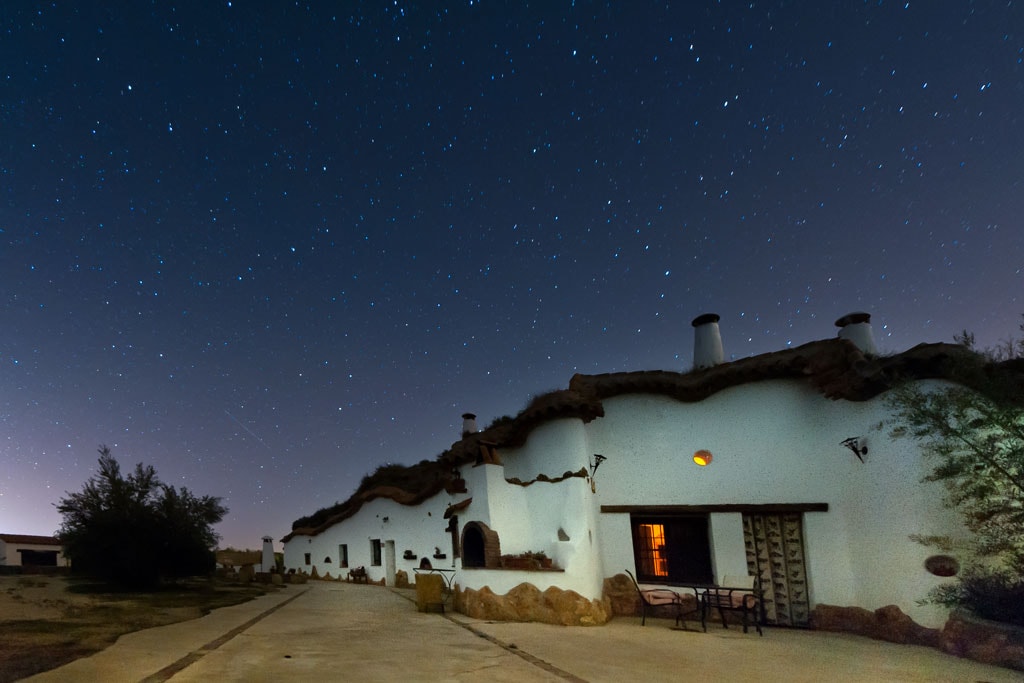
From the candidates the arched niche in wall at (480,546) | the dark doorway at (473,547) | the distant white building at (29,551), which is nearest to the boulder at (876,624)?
the arched niche in wall at (480,546)

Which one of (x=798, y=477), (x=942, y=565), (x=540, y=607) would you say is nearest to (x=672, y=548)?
(x=798, y=477)

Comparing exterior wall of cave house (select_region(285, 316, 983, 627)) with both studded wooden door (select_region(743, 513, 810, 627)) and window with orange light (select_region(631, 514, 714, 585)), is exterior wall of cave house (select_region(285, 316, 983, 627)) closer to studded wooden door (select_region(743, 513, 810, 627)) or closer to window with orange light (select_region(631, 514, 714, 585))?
studded wooden door (select_region(743, 513, 810, 627))

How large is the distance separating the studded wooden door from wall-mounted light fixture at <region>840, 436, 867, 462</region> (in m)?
1.65

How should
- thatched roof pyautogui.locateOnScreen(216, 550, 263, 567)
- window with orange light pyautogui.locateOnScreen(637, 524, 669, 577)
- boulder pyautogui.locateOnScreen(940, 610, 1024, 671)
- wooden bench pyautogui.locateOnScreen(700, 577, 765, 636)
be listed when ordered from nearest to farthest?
boulder pyautogui.locateOnScreen(940, 610, 1024, 671), wooden bench pyautogui.locateOnScreen(700, 577, 765, 636), window with orange light pyautogui.locateOnScreen(637, 524, 669, 577), thatched roof pyautogui.locateOnScreen(216, 550, 263, 567)

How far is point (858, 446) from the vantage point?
1063 cm

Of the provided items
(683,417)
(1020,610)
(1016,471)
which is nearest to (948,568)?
(1020,610)

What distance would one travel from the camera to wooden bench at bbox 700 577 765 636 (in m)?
10.4

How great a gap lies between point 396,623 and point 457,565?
7.73 ft

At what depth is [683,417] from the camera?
498 inches

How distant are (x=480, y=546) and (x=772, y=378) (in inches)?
298

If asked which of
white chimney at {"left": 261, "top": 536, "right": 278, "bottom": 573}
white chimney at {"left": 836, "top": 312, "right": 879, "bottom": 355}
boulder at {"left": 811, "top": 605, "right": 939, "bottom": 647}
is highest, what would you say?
white chimney at {"left": 836, "top": 312, "right": 879, "bottom": 355}

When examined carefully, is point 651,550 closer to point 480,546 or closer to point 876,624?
point 480,546

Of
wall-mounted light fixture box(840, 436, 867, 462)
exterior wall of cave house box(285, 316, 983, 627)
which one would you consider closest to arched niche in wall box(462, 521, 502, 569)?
exterior wall of cave house box(285, 316, 983, 627)

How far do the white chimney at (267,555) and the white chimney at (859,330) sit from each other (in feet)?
100
